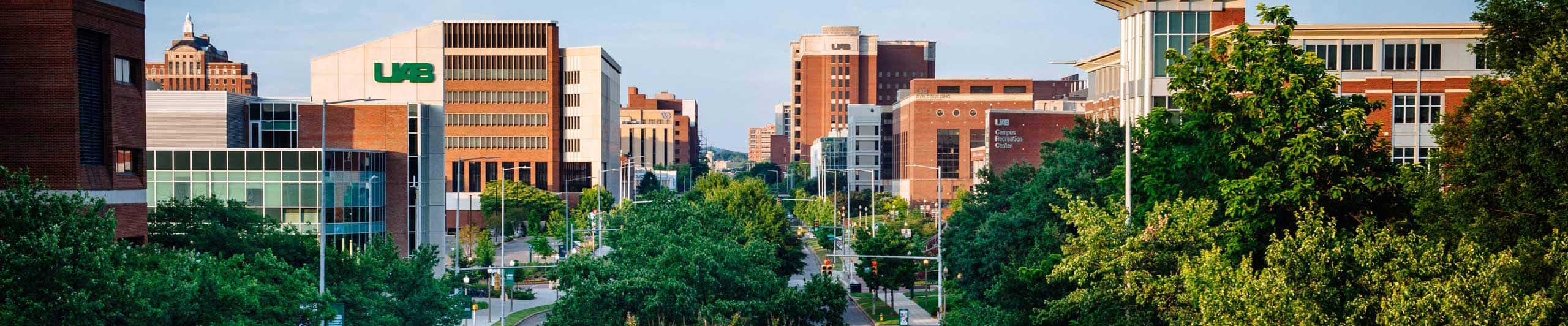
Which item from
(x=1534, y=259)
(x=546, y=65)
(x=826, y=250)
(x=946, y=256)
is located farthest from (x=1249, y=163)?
(x=546, y=65)

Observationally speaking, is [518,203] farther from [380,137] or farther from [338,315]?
[338,315]

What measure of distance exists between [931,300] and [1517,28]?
5732 centimetres

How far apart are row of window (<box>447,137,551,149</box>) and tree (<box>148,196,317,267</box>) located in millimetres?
101482

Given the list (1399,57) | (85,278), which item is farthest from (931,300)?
(85,278)

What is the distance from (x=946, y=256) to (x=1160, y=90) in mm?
14540

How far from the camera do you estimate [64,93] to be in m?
39.2

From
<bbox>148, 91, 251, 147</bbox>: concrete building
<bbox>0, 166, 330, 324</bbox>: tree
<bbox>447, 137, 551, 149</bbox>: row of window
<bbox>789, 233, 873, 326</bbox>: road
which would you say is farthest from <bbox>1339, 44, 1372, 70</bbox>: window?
<bbox>447, 137, 551, 149</bbox>: row of window

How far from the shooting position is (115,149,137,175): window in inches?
1699

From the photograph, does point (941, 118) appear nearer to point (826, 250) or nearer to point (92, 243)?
point (826, 250)

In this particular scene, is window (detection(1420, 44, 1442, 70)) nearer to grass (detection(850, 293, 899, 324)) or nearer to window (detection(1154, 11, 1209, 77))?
window (detection(1154, 11, 1209, 77))

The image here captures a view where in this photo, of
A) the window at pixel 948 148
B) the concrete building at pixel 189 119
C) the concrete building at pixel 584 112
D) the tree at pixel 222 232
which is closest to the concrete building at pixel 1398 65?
the tree at pixel 222 232

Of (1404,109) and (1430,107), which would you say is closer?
(1430,107)

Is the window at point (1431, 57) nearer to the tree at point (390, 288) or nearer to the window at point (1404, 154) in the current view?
the window at point (1404, 154)

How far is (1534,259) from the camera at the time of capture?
2344 centimetres
